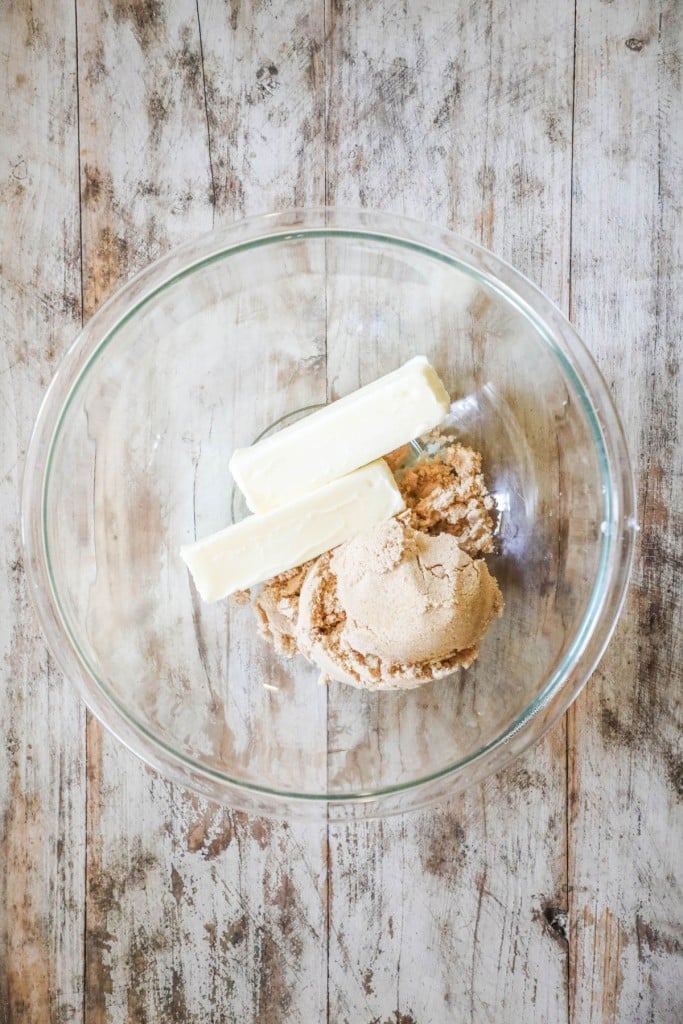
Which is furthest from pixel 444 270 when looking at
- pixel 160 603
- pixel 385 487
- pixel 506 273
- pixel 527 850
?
pixel 527 850

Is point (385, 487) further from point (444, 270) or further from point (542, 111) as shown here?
point (542, 111)

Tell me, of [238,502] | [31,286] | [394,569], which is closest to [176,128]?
[31,286]

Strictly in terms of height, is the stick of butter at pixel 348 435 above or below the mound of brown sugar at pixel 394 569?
above

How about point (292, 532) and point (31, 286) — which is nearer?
point (292, 532)

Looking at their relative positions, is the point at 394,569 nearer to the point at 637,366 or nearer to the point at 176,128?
the point at 637,366

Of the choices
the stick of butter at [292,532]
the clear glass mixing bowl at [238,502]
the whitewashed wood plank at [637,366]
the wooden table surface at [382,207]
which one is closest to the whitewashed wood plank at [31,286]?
the wooden table surface at [382,207]

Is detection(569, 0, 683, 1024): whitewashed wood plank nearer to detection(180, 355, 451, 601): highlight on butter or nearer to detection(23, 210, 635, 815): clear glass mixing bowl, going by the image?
detection(23, 210, 635, 815): clear glass mixing bowl

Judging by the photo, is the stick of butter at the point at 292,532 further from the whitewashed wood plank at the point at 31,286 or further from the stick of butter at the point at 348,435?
the whitewashed wood plank at the point at 31,286
